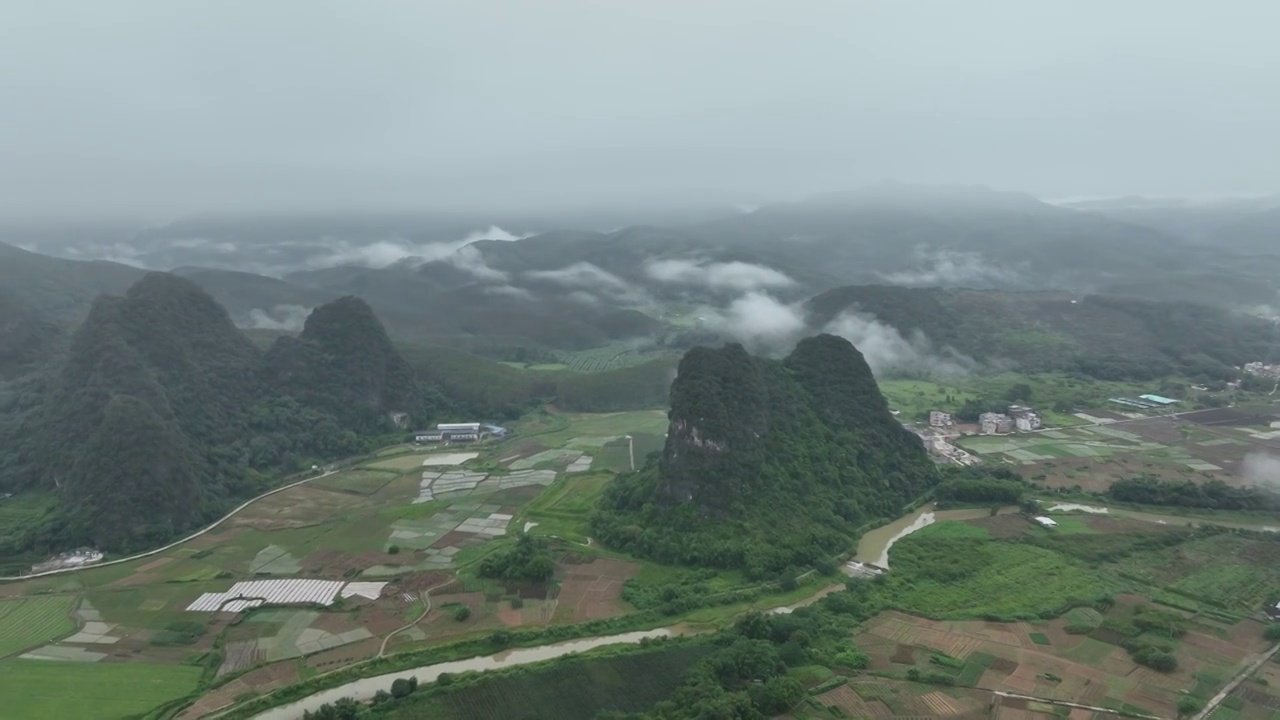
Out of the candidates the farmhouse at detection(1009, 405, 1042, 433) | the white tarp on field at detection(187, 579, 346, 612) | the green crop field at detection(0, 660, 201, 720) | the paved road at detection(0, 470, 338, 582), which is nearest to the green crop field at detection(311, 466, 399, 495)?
the paved road at detection(0, 470, 338, 582)

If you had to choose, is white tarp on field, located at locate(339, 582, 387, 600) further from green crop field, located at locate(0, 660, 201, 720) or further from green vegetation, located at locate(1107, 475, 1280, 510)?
green vegetation, located at locate(1107, 475, 1280, 510)

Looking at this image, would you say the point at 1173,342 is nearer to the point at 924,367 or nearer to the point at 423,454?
the point at 924,367

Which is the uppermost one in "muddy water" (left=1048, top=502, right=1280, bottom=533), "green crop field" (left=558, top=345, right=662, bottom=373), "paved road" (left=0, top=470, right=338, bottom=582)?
"green crop field" (left=558, top=345, right=662, bottom=373)

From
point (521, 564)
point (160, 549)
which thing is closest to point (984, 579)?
point (521, 564)

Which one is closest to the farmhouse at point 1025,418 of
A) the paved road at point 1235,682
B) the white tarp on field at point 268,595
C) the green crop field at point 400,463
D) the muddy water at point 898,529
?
the muddy water at point 898,529

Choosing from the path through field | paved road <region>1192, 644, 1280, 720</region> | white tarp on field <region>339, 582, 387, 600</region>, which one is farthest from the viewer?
white tarp on field <region>339, 582, 387, 600</region>

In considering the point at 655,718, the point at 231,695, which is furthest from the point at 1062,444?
the point at 231,695

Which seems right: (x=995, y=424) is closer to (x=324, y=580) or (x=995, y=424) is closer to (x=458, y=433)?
(x=458, y=433)
